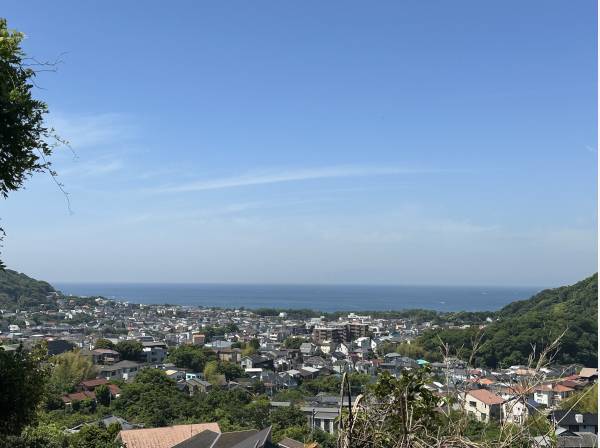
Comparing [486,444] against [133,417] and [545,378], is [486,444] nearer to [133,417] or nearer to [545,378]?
[545,378]

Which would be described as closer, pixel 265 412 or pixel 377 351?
pixel 265 412

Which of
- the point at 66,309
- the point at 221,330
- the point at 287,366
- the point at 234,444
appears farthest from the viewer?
the point at 66,309

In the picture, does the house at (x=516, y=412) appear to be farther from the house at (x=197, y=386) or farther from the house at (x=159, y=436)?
the house at (x=197, y=386)

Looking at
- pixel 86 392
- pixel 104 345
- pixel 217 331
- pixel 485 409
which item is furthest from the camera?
pixel 217 331

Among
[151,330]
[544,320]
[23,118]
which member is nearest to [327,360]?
[544,320]

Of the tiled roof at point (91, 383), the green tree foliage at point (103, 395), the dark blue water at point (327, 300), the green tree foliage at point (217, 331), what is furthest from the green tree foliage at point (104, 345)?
the dark blue water at point (327, 300)

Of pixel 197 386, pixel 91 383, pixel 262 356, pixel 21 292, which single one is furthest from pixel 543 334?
pixel 21 292

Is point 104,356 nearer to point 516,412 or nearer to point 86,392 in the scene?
point 86,392
